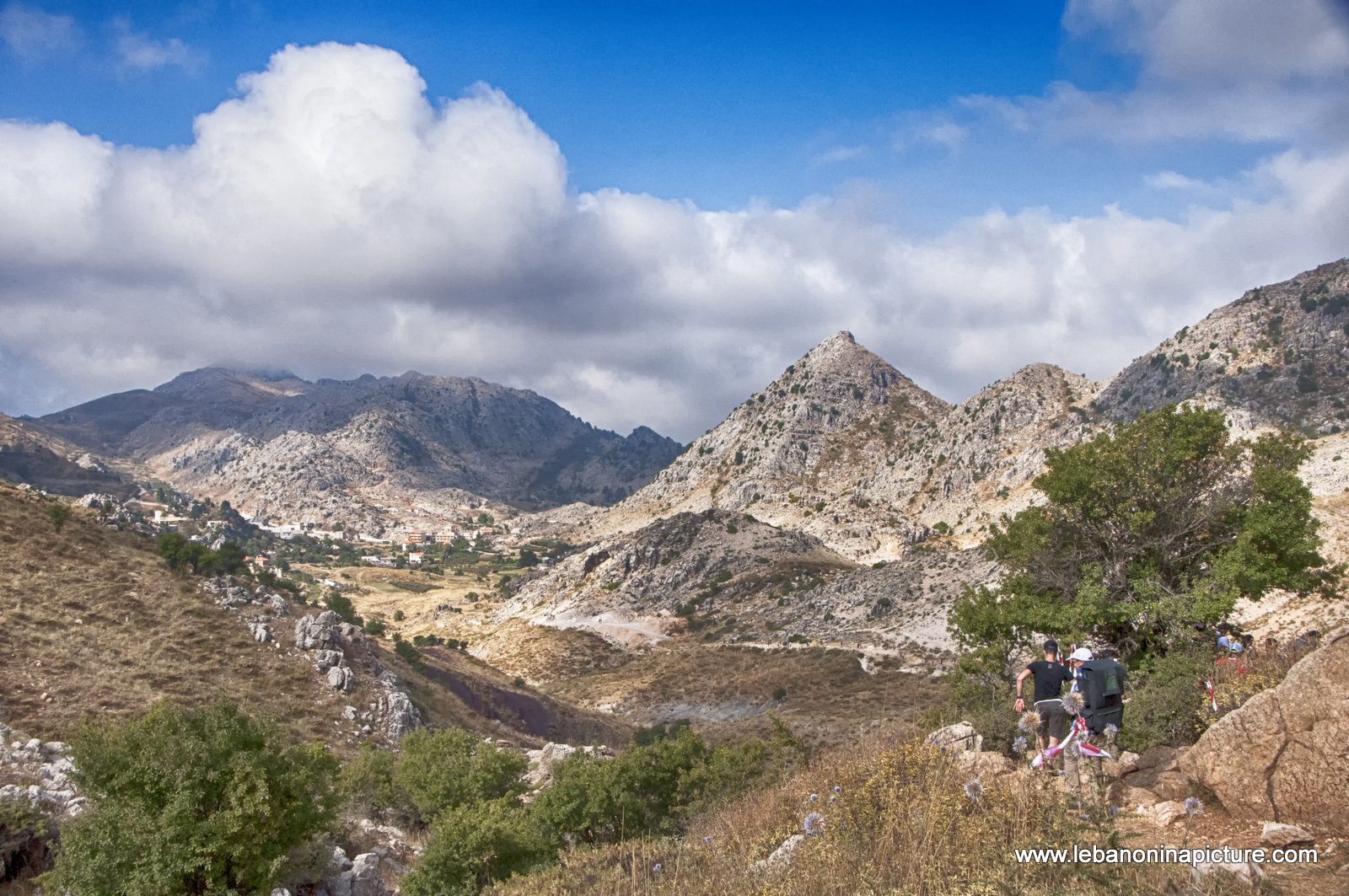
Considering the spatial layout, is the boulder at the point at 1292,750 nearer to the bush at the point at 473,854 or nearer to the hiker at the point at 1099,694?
the hiker at the point at 1099,694

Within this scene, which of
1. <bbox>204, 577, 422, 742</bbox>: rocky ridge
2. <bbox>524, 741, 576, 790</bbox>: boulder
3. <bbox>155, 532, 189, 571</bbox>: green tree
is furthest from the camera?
<bbox>155, 532, 189, 571</bbox>: green tree

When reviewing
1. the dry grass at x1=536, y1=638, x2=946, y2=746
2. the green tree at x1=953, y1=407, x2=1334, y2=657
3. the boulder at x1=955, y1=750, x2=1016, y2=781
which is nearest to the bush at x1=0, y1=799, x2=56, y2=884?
the boulder at x1=955, y1=750, x2=1016, y2=781

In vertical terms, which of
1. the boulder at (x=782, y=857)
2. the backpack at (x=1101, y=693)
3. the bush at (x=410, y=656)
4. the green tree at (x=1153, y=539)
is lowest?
the bush at (x=410, y=656)

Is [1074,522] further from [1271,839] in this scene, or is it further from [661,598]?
[661,598]

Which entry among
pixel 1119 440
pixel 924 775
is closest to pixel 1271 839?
pixel 924 775

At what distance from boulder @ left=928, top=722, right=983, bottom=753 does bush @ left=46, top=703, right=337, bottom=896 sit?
40.4ft

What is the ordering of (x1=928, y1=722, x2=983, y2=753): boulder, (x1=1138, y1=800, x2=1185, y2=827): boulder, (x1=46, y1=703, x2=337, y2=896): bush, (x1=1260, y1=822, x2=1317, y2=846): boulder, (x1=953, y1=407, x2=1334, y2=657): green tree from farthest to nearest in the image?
(x1=953, y1=407, x2=1334, y2=657): green tree < (x1=46, y1=703, x2=337, y2=896): bush < (x1=928, y1=722, x2=983, y2=753): boulder < (x1=1138, y1=800, x2=1185, y2=827): boulder < (x1=1260, y1=822, x2=1317, y2=846): boulder

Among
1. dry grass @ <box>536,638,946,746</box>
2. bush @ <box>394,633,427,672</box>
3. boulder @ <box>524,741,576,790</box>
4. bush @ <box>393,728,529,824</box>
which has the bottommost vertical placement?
dry grass @ <box>536,638,946,746</box>

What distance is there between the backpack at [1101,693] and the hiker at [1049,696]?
34 centimetres

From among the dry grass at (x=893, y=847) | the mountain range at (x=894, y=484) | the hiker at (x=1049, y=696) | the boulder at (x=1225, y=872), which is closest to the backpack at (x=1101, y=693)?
the hiker at (x=1049, y=696)

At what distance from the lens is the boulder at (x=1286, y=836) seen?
7.43 metres

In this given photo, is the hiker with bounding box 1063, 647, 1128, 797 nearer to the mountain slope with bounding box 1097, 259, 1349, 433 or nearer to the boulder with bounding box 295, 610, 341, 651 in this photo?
the boulder with bounding box 295, 610, 341, 651

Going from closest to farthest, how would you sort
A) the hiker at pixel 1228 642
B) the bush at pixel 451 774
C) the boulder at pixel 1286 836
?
the boulder at pixel 1286 836 < the hiker at pixel 1228 642 < the bush at pixel 451 774

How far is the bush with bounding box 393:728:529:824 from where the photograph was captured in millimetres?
24641
